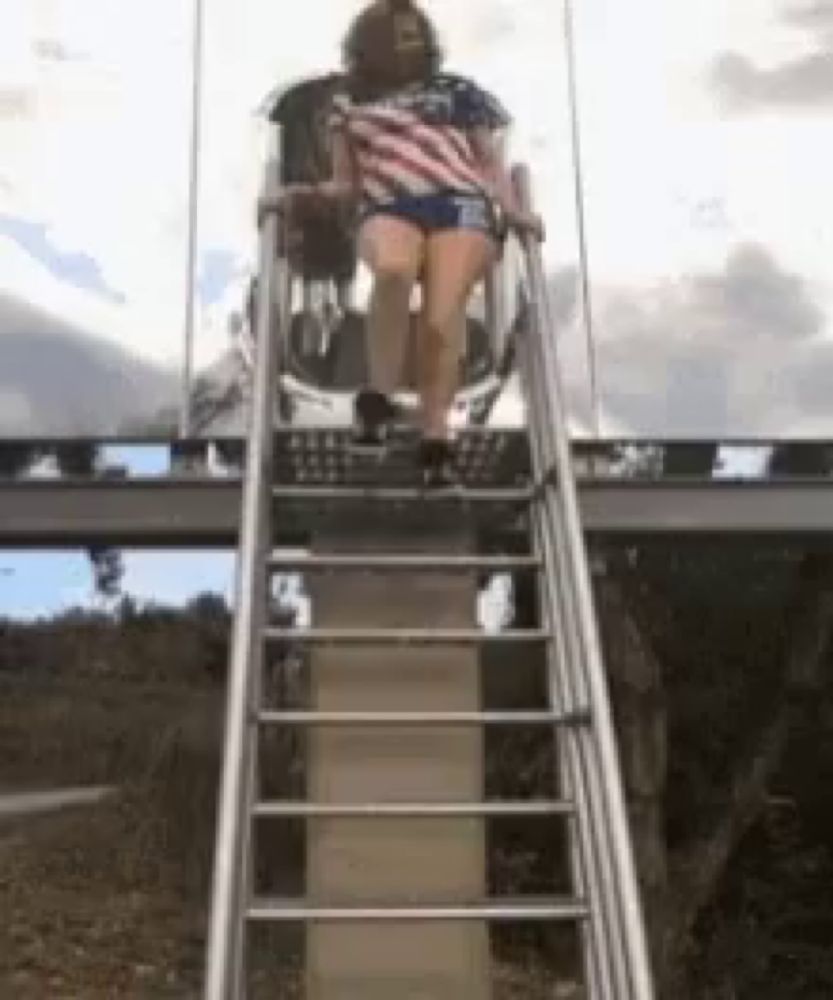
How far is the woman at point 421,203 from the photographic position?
12.8ft

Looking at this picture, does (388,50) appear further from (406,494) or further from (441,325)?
(406,494)

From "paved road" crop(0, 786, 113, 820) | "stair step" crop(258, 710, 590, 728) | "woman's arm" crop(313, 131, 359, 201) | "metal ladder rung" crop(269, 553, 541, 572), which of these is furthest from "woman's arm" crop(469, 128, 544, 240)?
"paved road" crop(0, 786, 113, 820)

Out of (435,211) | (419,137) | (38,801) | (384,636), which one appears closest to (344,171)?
(419,137)

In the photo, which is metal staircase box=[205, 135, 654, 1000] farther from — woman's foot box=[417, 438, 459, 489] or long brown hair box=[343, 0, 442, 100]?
long brown hair box=[343, 0, 442, 100]

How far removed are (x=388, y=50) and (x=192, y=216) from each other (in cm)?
127

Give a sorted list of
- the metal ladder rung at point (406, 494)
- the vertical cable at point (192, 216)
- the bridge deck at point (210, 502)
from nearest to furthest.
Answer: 1. the metal ladder rung at point (406, 494)
2. the bridge deck at point (210, 502)
3. the vertical cable at point (192, 216)

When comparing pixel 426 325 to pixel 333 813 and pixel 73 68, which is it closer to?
pixel 333 813

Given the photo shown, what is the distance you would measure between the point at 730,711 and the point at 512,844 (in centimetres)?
113

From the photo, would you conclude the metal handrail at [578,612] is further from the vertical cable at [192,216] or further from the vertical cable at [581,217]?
the vertical cable at [192,216]

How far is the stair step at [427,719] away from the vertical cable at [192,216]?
1.96 meters

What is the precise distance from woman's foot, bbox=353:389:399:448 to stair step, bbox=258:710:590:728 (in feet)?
2.67

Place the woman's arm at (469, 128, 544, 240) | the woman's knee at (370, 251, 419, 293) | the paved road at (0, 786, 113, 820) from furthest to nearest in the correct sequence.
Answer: the paved road at (0, 786, 113, 820)
the woman's arm at (469, 128, 544, 240)
the woman's knee at (370, 251, 419, 293)

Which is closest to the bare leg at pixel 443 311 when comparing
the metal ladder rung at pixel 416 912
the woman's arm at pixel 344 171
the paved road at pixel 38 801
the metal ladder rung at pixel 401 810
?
the woman's arm at pixel 344 171

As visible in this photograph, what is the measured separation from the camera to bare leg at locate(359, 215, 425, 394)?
3883 mm
